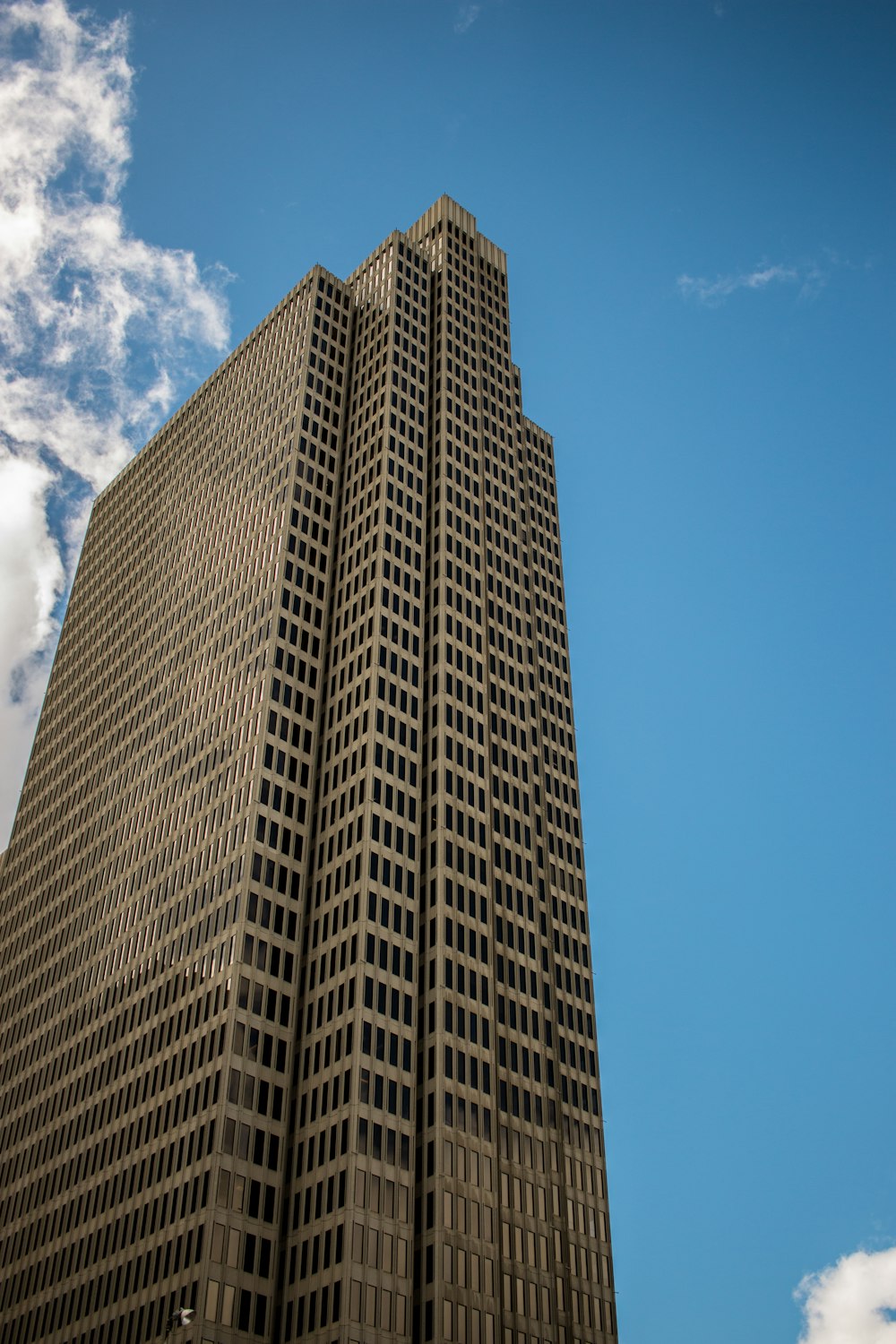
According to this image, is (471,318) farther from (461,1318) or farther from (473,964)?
(461,1318)

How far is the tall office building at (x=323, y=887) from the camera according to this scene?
94250 millimetres

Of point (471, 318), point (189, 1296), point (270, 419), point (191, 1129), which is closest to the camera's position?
point (189, 1296)

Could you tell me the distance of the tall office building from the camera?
9425cm

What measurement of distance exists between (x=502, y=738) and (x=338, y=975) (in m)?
34.0

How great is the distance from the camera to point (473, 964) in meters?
108

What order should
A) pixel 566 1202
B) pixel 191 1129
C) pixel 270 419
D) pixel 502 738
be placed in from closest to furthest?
pixel 191 1129 → pixel 566 1202 → pixel 502 738 → pixel 270 419

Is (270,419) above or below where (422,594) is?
above

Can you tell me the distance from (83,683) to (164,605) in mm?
19506

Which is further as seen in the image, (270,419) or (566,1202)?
(270,419)

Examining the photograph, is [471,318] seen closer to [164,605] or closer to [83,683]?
[164,605]

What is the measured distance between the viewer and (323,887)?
10931 centimetres

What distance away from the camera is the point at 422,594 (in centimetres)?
12962

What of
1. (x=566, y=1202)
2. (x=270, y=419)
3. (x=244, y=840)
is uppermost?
(x=270, y=419)

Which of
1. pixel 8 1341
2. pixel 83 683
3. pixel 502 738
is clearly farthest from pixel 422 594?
pixel 8 1341
